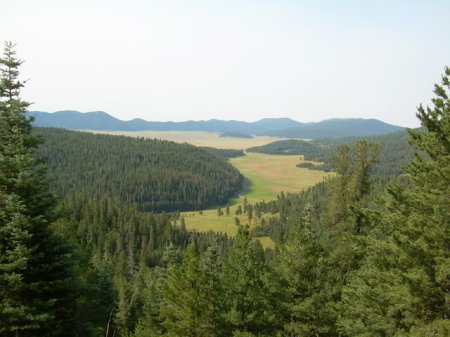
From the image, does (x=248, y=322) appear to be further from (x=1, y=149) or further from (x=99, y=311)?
(x=99, y=311)

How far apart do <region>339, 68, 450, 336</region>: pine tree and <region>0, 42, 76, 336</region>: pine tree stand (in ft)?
42.1

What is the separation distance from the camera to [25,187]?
13930 mm

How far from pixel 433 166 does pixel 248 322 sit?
43.2 feet

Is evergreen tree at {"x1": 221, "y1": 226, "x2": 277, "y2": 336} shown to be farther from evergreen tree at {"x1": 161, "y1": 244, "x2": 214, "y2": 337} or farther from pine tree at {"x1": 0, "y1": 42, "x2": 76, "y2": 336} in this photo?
pine tree at {"x1": 0, "y1": 42, "x2": 76, "y2": 336}

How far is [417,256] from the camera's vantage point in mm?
13680

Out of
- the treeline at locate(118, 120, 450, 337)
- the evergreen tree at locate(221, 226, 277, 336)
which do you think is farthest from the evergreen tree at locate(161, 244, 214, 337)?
the evergreen tree at locate(221, 226, 277, 336)

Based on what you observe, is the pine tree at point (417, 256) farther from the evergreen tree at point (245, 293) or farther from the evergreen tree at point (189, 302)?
the evergreen tree at point (189, 302)

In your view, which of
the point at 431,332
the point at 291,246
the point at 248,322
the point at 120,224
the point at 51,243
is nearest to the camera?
the point at 431,332

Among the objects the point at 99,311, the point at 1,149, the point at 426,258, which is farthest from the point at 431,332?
the point at 99,311

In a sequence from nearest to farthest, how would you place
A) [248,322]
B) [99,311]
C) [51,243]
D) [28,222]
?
[28,222]
[51,243]
[248,322]
[99,311]

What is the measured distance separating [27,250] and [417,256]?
14.9 meters

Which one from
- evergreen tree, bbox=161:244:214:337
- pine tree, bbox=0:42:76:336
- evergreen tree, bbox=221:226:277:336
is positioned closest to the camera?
pine tree, bbox=0:42:76:336

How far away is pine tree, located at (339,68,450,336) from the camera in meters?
13.1

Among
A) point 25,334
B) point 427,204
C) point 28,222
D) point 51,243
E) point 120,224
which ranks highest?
point 427,204
